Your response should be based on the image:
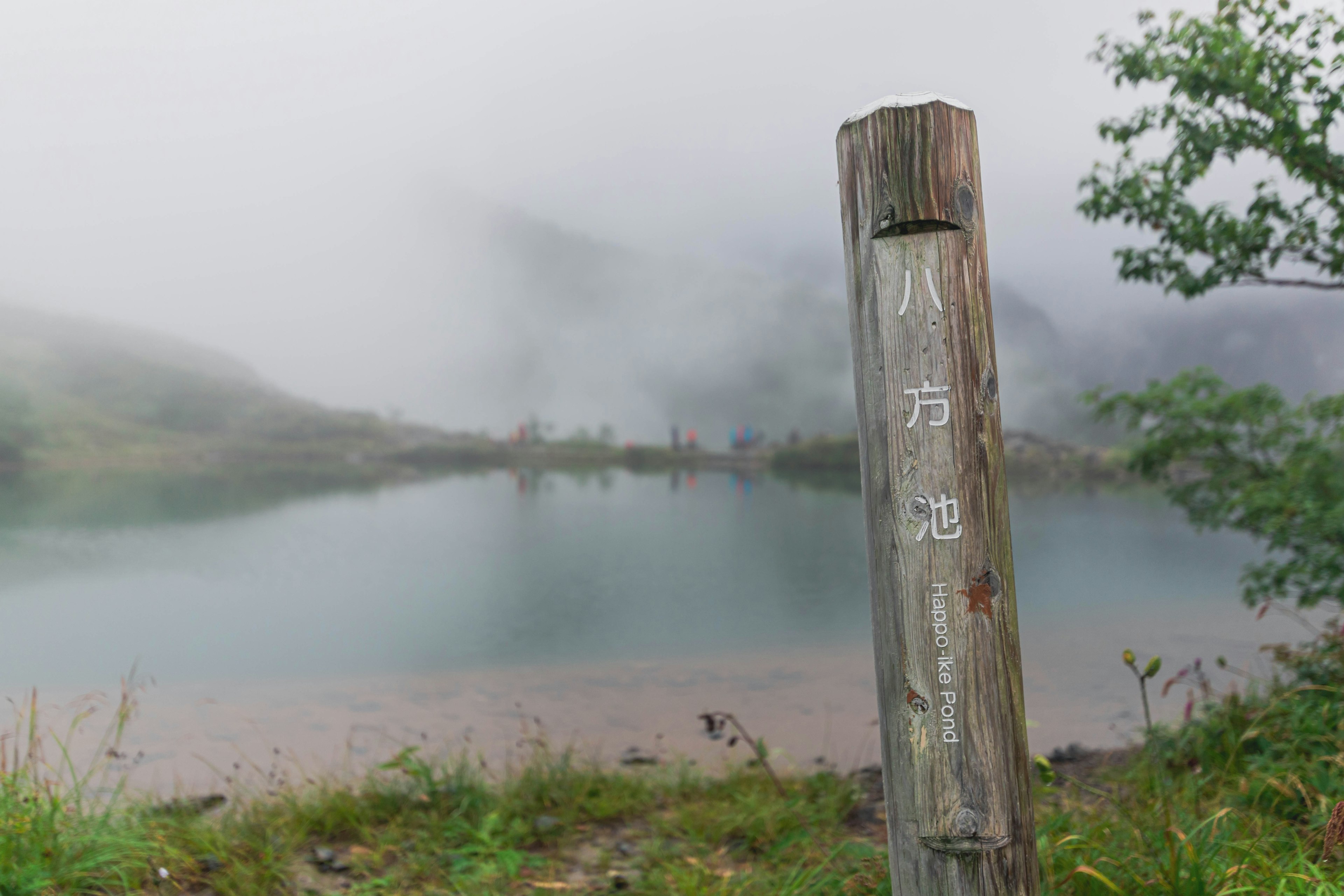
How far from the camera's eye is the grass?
71.7 inches

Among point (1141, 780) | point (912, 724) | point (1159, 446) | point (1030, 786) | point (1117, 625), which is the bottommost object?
point (1117, 625)

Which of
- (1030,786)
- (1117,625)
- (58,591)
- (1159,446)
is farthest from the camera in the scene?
(58,591)

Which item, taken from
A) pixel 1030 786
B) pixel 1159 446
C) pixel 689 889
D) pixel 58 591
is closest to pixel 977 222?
pixel 1030 786

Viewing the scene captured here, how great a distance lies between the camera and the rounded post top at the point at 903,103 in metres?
1.41

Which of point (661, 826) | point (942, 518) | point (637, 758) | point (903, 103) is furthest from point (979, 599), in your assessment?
point (637, 758)

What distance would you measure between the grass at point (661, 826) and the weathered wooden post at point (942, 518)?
17.1 inches

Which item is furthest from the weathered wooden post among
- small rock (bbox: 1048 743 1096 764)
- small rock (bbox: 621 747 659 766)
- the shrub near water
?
small rock (bbox: 1048 743 1096 764)

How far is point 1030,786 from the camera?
139cm

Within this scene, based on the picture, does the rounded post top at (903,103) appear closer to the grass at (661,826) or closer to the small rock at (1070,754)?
the grass at (661,826)

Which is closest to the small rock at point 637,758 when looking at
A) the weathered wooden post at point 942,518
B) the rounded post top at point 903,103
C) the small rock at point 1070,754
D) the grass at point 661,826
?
the grass at point 661,826

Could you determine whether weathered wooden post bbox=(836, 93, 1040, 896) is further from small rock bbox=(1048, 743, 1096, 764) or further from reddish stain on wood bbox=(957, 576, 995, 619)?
small rock bbox=(1048, 743, 1096, 764)

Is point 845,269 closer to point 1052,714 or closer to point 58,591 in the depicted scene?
point 1052,714

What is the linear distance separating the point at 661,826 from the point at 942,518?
6.28 ft

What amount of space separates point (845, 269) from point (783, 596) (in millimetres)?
10046
